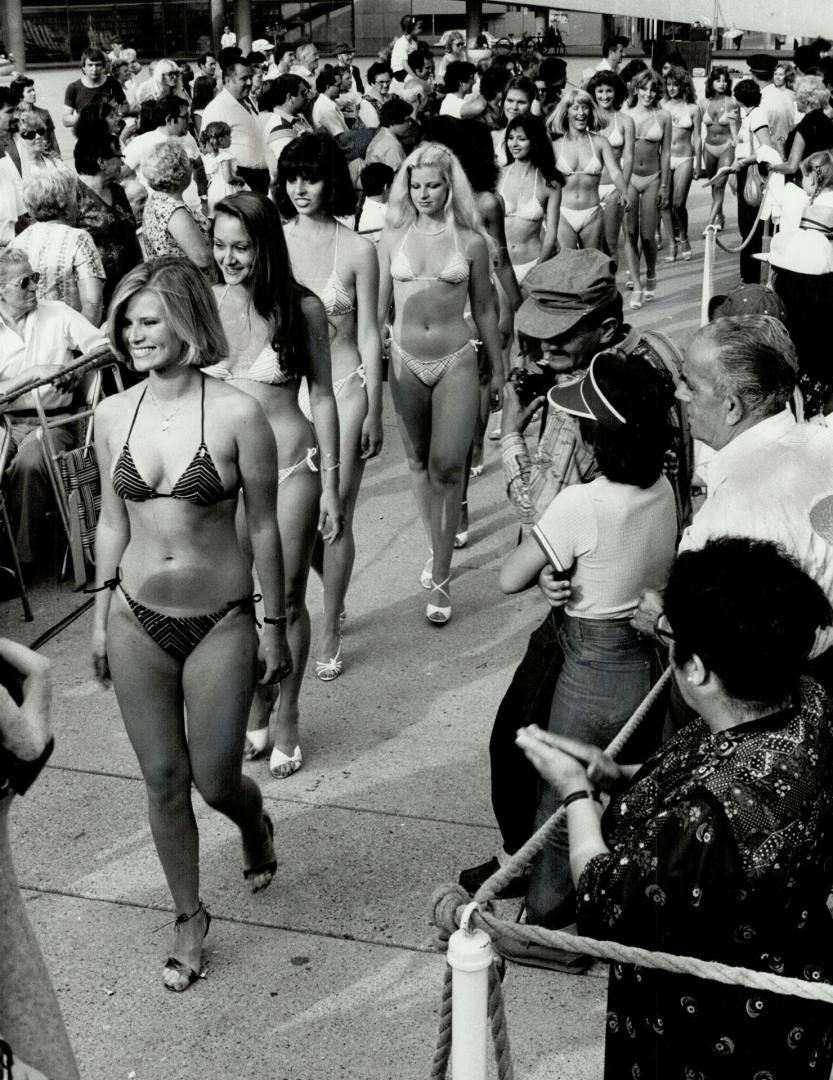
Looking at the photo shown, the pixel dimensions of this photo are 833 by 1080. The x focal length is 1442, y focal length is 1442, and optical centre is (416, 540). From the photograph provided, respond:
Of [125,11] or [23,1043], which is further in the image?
[125,11]

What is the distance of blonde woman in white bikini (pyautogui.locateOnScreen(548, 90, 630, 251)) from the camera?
1098cm

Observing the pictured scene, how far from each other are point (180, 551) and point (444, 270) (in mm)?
2818

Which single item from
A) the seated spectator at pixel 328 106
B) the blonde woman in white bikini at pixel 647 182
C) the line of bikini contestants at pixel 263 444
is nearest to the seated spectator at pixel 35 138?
the line of bikini contestants at pixel 263 444

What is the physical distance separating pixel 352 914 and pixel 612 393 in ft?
5.78

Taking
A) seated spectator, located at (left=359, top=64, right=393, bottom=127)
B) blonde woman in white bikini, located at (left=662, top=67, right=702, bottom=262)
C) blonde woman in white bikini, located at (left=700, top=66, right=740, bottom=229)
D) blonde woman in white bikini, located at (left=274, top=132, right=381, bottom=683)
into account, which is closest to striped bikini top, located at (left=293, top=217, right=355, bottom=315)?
blonde woman in white bikini, located at (left=274, top=132, right=381, bottom=683)

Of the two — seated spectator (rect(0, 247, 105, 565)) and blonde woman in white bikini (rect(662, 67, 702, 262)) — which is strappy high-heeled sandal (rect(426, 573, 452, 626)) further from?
blonde woman in white bikini (rect(662, 67, 702, 262))

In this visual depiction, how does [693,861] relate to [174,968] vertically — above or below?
above

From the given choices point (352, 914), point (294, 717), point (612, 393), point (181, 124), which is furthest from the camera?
point (181, 124)

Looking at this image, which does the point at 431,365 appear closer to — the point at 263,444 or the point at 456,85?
the point at 263,444

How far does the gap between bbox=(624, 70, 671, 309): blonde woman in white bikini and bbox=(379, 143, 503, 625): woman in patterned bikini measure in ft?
20.8

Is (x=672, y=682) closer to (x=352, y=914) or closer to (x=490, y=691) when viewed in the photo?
(x=352, y=914)

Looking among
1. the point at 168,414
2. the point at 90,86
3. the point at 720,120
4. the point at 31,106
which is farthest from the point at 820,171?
the point at 720,120

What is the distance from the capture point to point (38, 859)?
4.56 metres

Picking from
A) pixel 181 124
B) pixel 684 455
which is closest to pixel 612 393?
pixel 684 455
